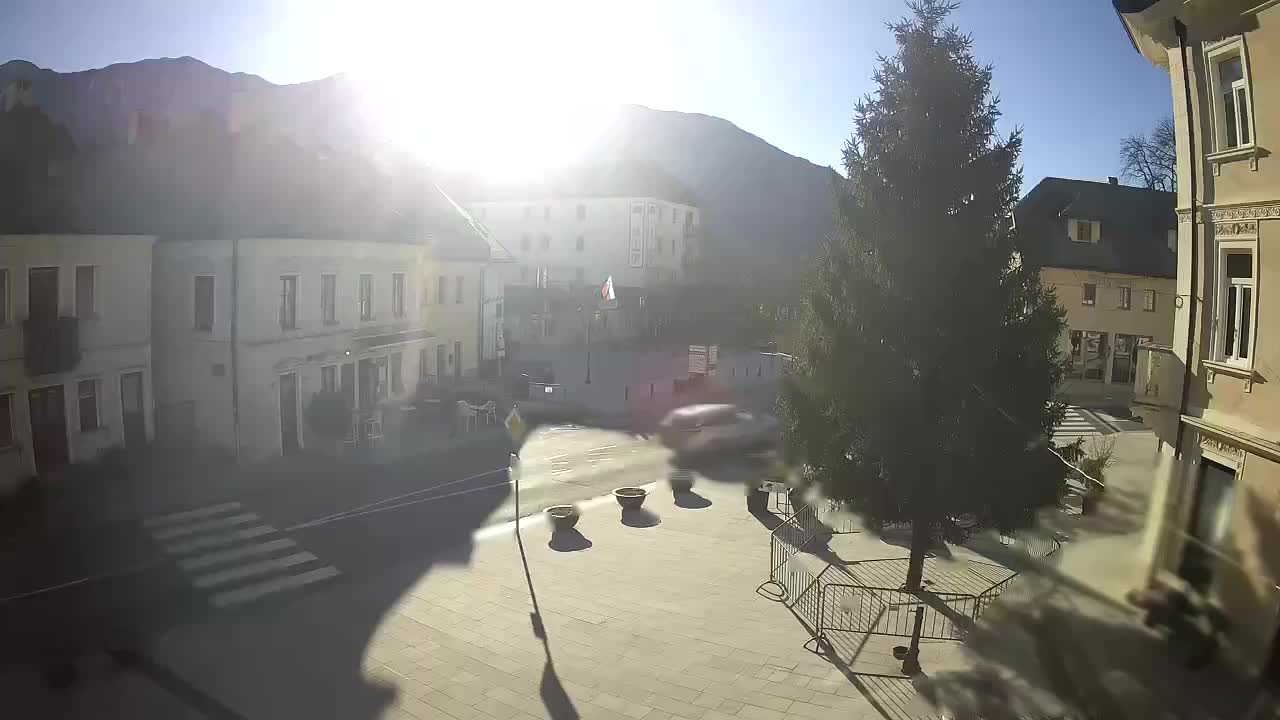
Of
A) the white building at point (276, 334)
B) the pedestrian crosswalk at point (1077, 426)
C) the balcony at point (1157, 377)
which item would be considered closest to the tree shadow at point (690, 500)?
the pedestrian crosswalk at point (1077, 426)

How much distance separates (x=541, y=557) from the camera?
49.2 ft

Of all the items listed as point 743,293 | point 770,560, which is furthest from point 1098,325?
point 743,293

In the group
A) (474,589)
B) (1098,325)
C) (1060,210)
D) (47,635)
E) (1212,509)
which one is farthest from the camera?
(474,589)

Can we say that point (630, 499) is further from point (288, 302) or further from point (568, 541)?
point (288, 302)

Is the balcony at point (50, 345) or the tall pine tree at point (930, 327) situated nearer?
the tall pine tree at point (930, 327)

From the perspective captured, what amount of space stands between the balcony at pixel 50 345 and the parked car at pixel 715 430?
15.9 m

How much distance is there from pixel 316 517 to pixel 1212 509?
15873mm

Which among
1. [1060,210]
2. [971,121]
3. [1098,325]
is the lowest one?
[1098,325]

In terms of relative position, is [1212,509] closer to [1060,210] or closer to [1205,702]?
[1205,702]

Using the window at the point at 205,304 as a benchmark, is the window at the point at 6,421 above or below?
below

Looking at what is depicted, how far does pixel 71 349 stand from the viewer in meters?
16.7

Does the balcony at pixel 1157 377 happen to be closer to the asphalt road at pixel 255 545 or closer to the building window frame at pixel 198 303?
the asphalt road at pixel 255 545

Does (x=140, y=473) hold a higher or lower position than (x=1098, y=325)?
lower

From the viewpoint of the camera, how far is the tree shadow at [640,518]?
57.1 ft
